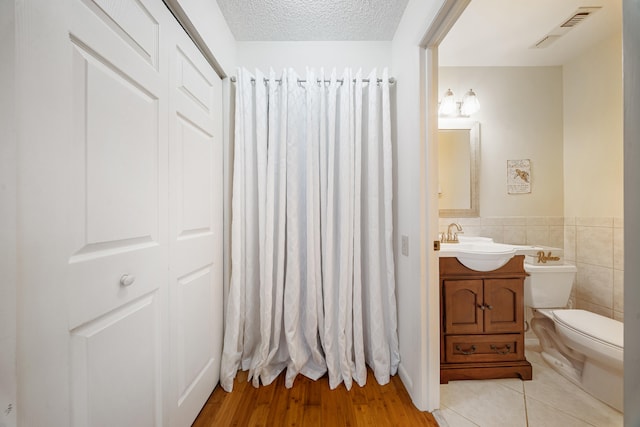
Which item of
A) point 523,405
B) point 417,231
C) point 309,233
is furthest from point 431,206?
point 523,405

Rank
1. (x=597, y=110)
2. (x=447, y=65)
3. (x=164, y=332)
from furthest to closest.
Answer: (x=447, y=65) → (x=597, y=110) → (x=164, y=332)

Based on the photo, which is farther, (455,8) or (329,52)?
(329,52)

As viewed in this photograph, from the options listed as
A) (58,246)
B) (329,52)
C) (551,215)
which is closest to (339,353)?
(58,246)

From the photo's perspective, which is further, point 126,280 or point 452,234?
point 452,234

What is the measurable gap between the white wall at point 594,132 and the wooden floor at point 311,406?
2168 millimetres

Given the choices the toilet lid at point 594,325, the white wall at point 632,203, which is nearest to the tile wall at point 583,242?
the toilet lid at point 594,325

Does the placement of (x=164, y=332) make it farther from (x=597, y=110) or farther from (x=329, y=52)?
(x=597, y=110)

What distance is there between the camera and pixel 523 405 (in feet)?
4.58

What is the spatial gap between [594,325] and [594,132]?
1.57 m

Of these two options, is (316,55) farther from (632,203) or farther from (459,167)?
(632,203)

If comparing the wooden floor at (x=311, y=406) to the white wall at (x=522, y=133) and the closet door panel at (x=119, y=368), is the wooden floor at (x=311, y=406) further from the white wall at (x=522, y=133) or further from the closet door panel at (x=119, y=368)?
the white wall at (x=522, y=133)

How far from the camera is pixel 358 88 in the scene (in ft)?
5.33

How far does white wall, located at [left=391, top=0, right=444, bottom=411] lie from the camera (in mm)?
1292

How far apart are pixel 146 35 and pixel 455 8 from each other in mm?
1278
